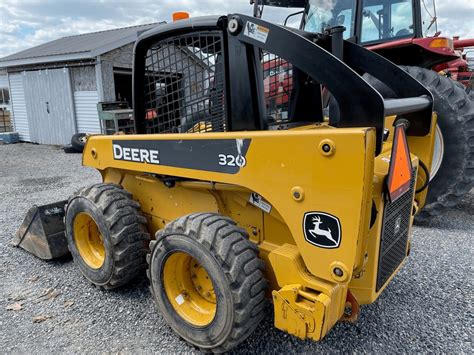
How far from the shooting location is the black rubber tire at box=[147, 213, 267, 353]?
199 centimetres

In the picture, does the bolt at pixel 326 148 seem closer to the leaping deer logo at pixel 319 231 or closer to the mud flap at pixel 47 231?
the leaping deer logo at pixel 319 231

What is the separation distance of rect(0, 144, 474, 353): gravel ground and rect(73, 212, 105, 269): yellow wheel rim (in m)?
0.23

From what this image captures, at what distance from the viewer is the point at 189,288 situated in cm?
246

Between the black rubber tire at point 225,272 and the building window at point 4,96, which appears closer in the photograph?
the black rubber tire at point 225,272

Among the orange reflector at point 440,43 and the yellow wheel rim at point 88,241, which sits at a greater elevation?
the orange reflector at point 440,43

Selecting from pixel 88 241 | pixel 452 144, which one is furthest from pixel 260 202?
pixel 452 144

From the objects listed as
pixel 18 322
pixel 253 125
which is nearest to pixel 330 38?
pixel 253 125

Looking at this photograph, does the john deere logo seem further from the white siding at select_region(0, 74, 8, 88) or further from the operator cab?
the white siding at select_region(0, 74, 8, 88)

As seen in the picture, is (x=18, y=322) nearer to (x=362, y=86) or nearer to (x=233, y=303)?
(x=233, y=303)

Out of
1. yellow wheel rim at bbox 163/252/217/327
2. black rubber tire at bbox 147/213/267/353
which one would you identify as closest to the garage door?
yellow wheel rim at bbox 163/252/217/327

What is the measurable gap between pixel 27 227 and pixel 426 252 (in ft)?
12.7

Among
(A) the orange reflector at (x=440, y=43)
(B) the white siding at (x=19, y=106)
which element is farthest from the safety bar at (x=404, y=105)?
(B) the white siding at (x=19, y=106)

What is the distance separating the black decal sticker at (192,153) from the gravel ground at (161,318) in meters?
1.12

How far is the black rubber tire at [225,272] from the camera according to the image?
199cm
